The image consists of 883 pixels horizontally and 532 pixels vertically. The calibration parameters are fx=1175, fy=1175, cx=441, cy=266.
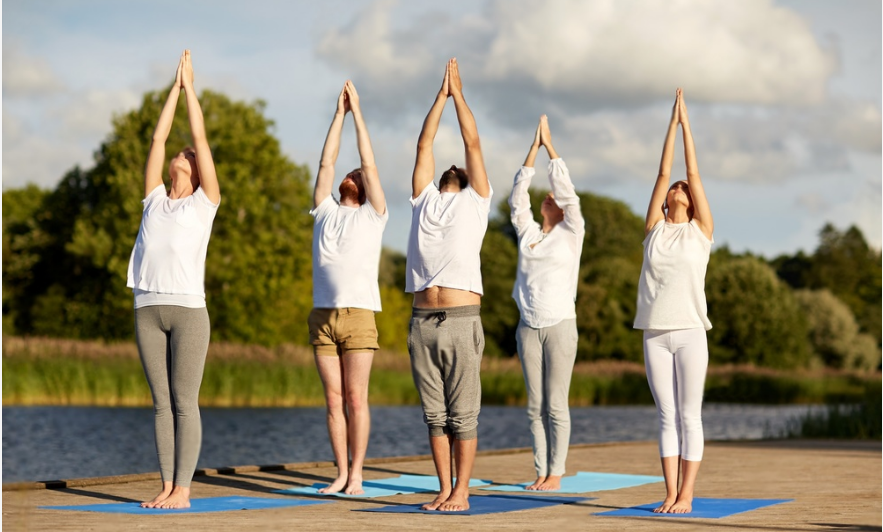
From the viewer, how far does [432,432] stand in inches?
260

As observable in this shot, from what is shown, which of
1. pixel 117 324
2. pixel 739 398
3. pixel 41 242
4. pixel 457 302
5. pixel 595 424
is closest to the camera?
pixel 457 302

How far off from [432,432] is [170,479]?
1.51 m

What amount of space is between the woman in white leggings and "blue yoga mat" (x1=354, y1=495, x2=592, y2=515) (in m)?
0.80

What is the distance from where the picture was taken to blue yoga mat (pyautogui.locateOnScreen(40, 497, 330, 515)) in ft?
20.9

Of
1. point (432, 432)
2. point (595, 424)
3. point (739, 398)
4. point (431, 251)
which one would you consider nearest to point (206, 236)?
point (431, 251)

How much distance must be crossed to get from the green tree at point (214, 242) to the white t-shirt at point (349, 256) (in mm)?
31912

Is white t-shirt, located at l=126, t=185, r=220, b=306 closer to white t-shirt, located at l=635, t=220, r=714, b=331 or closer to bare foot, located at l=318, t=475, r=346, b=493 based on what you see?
bare foot, located at l=318, t=475, r=346, b=493

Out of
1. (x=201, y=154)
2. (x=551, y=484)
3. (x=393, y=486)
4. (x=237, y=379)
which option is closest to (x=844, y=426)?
(x=551, y=484)

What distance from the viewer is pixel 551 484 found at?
8.05 meters

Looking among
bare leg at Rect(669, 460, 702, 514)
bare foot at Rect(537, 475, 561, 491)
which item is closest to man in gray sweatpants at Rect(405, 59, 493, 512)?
bare leg at Rect(669, 460, 702, 514)

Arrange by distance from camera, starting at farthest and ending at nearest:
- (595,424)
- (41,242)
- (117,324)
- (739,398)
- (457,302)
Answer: (41,242)
(117,324)
(739,398)
(595,424)
(457,302)

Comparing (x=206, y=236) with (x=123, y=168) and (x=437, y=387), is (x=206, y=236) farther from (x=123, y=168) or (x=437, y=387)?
(x=123, y=168)

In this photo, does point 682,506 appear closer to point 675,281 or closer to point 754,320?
point 675,281

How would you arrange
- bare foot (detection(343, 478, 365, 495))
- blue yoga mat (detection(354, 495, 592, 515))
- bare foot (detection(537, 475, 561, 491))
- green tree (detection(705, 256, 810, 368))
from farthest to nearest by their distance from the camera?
green tree (detection(705, 256, 810, 368)) < bare foot (detection(537, 475, 561, 491)) < bare foot (detection(343, 478, 365, 495)) < blue yoga mat (detection(354, 495, 592, 515))
